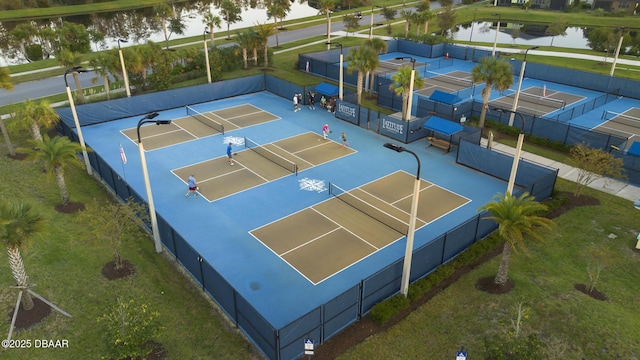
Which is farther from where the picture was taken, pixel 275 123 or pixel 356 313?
pixel 275 123

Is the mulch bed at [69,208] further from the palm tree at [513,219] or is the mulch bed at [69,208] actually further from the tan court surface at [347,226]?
the palm tree at [513,219]

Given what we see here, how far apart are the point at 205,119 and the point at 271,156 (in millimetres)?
10571

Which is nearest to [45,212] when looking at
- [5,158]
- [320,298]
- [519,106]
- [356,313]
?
[5,158]

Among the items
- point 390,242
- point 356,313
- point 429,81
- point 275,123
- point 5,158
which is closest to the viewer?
point 356,313

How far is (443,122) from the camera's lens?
33.1 m

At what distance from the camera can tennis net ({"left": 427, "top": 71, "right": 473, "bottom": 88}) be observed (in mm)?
49125

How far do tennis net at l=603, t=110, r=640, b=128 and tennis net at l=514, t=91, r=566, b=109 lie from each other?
3818 millimetres

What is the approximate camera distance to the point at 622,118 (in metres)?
39.9

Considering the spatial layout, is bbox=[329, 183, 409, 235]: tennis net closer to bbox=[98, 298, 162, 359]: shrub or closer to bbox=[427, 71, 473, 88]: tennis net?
bbox=[98, 298, 162, 359]: shrub

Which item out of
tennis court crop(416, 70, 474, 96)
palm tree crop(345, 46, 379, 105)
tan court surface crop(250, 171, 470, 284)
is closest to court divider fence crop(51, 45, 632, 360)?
tan court surface crop(250, 171, 470, 284)

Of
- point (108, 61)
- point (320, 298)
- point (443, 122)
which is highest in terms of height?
point (108, 61)

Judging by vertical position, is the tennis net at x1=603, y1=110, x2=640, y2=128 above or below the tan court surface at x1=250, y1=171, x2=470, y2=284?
above

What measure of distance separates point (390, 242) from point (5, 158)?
27.2 m

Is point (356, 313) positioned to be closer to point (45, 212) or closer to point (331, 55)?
point (45, 212)
